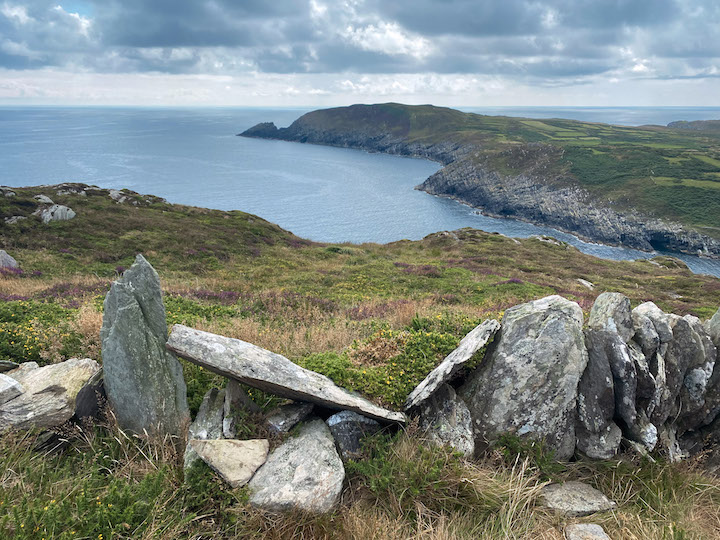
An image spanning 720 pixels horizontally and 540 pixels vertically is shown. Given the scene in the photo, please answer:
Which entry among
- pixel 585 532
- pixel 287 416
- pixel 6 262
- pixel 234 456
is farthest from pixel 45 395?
pixel 6 262

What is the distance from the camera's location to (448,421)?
270 inches

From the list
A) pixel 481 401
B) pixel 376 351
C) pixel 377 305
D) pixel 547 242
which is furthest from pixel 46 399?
pixel 547 242

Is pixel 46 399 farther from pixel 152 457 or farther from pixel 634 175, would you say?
pixel 634 175

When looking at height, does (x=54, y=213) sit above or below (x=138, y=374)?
below

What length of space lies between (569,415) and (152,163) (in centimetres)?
19433

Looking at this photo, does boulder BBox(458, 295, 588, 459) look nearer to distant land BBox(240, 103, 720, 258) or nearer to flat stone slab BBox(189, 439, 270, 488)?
flat stone slab BBox(189, 439, 270, 488)

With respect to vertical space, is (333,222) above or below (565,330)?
below

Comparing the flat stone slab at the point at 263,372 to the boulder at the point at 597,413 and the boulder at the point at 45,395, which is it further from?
the boulder at the point at 597,413

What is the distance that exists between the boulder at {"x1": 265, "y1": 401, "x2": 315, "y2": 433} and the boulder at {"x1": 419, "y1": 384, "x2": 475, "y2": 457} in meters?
1.99

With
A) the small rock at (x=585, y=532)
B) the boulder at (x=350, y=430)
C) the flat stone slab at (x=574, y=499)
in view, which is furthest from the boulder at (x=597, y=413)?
the boulder at (x=350, y=430)

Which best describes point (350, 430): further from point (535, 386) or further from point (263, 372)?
point (535, 386)

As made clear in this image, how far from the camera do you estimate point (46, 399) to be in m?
6.71

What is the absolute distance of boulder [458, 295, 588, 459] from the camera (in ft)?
22.4

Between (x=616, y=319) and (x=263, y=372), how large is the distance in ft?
21.6
